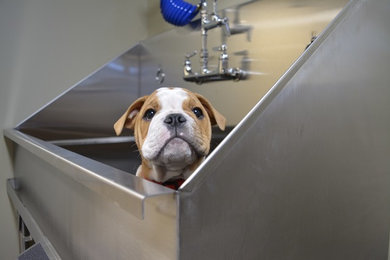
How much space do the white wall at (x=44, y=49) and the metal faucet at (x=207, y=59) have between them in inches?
25.9

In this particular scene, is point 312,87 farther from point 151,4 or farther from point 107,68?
point 151,4

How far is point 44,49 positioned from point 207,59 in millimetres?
817

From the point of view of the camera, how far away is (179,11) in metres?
1.18

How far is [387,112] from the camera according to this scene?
1.75 ft

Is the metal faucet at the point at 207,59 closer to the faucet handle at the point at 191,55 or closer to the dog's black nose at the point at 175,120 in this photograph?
the faucet handle at the point at 191,55

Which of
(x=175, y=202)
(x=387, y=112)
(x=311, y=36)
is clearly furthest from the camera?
(x=311, y=36)

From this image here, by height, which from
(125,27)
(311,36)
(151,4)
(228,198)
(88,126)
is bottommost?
(88,126)

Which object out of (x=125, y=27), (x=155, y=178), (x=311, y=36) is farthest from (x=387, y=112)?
(x=125, y=27)

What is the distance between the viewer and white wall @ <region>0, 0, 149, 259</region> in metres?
1.33

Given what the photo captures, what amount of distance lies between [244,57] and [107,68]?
711 millimetres

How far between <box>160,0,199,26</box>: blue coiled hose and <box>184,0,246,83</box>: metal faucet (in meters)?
0.09

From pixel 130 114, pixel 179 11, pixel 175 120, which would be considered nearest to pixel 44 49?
pixel 179 11

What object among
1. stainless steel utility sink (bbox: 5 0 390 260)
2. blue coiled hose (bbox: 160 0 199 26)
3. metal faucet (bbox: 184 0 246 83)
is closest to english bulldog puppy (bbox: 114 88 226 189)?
stainless steel utility sink (bbox: 5 0 390 260)

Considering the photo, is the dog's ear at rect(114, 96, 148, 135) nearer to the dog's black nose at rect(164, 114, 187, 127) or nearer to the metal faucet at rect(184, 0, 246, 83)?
the dog's black nose at rect(164, 114, 187, 127)
